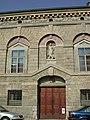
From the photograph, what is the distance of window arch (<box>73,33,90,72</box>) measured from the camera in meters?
20.0

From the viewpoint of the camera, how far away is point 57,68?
19812mm

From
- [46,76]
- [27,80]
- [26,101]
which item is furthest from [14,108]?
[46,76]

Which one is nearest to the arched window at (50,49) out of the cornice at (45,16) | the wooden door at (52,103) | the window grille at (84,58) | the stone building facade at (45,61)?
the stone building facade at (45,61)

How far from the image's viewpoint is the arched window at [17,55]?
20812 mm

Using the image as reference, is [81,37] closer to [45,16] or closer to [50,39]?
[50,39]

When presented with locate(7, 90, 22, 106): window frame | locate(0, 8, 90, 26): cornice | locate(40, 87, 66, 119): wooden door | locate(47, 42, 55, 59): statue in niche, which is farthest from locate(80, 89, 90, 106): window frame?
locate(0, 8, 90, 26): cornice

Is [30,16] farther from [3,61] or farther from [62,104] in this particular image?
[62,104]

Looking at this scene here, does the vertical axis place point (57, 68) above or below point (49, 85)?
above

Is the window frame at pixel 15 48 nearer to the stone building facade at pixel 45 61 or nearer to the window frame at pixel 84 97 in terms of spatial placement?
the stone building facade at pixel 45 61

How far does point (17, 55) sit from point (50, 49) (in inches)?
135

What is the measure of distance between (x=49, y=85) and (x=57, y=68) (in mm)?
1830

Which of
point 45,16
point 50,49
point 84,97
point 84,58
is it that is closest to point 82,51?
point 84,58

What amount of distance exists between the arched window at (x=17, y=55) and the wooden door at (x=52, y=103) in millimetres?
3152

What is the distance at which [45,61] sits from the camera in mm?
20391
